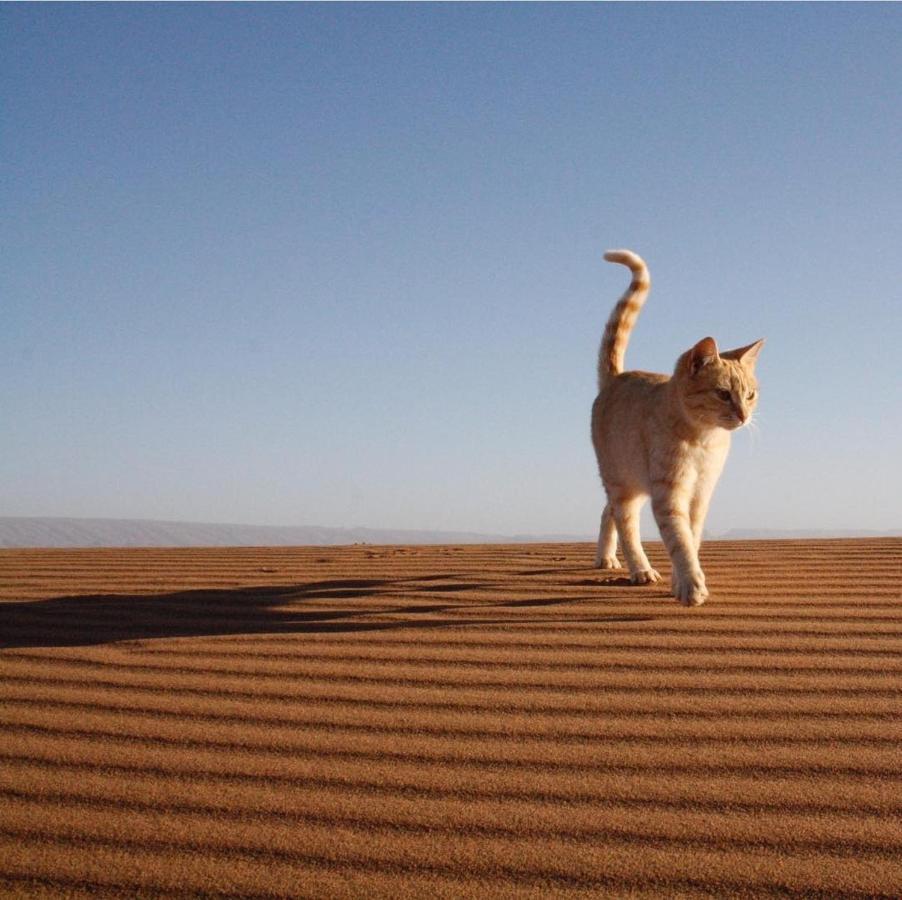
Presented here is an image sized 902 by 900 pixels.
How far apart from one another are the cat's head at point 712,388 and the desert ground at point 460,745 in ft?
2.60

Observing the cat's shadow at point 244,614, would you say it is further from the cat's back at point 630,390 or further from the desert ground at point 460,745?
the cat's back at point 630,390

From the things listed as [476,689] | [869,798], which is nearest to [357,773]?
[476,689]

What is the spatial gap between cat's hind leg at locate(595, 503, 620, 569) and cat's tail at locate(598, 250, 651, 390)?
2.88 feet

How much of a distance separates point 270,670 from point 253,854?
3.51 ft

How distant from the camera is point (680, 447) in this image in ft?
12.4

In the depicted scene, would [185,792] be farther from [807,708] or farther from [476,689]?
[807,708]

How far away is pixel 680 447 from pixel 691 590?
77cm

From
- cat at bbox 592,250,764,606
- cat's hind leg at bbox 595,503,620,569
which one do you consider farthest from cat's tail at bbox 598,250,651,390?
cat's hind leg at bbox 595,503,620,569

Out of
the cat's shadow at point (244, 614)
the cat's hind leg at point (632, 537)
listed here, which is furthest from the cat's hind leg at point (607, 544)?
the cat's shadow at point (244, 614)

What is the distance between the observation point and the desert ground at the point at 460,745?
1.66 metres

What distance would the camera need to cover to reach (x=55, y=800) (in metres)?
1.98

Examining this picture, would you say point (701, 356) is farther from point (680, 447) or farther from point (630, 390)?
point (630, 390)

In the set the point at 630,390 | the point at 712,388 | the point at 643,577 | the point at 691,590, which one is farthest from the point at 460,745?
the point at 630,390

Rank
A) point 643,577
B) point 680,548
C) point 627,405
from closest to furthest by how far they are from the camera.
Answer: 1. point 680,548
2. point 643,577
3. point 627,405
